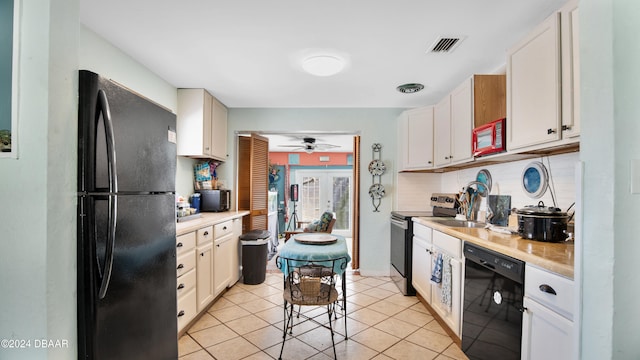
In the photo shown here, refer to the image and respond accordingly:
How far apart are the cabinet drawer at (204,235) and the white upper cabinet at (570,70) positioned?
2.75 m

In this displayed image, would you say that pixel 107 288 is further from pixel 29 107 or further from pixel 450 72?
pixel 450 72

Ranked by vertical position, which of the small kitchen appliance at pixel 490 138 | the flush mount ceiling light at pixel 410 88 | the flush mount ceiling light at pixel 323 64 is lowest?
the small kitchen appliance at pixel 490 138

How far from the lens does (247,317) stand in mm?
2766

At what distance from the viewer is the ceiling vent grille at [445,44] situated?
2164 millimetres

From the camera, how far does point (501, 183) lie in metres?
2.71

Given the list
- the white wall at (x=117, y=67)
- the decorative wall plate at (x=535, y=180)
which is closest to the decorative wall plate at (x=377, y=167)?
the decorative wall plate at (x=535, y=180)

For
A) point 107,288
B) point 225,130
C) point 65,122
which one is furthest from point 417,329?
point 225,130

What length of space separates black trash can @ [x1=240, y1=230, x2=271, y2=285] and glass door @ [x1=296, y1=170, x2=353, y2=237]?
4.08 m

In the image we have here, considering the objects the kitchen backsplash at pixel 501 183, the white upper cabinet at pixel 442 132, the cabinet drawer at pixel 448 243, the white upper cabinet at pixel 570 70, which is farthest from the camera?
the white upper cabinet at pixel 442 132

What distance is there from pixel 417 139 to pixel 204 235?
2.72m

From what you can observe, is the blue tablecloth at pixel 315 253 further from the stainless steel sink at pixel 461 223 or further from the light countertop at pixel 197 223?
the stainless steel sink at pixel 461 223

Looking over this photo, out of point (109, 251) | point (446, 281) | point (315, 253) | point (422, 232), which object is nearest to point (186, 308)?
point (315, 253)

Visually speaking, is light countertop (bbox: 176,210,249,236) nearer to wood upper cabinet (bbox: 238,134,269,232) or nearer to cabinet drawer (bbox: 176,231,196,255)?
cabinet drawer (bbox: 176,231,196,255)

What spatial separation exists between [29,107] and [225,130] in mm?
2990
